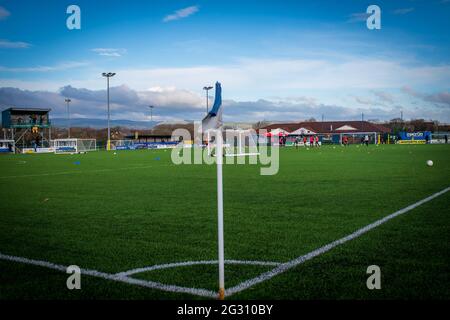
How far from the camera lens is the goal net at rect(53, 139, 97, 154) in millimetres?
47287

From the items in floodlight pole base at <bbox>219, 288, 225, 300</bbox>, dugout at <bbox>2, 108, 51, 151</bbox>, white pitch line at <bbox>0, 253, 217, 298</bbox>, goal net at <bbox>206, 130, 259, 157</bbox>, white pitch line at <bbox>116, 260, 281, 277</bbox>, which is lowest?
white pitch line at <bbox>0, 253, 217, 298</bbox>

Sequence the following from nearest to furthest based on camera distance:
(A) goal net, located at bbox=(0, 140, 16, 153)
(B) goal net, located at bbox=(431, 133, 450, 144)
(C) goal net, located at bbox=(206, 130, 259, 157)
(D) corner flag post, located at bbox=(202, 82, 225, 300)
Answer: (D) corner flag post, located at bbox=(202, 82, 225, 300) < (C) goal net, located at bbox=(206, 130, 259, 157) < (A) goal net, located at bbox=(0, 140, 16, 153) < (B) goal net, located at bbox=(431, 133, 450, 144)

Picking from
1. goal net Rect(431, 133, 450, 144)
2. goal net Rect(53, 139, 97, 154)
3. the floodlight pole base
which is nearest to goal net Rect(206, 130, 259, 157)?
the floodlight pole base

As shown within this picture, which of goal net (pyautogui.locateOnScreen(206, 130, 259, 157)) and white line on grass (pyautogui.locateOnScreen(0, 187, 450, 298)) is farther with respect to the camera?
goal net (pyautogui.locateOnScreen(206, 130, 259, 157))

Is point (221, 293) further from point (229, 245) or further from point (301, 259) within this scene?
point (229, 245)

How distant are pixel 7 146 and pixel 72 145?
10.9 meters

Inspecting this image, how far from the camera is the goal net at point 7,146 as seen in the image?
174ft

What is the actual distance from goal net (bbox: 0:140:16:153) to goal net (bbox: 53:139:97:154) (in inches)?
198

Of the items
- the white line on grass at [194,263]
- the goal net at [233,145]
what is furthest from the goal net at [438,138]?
the white line on grass at [194,263]

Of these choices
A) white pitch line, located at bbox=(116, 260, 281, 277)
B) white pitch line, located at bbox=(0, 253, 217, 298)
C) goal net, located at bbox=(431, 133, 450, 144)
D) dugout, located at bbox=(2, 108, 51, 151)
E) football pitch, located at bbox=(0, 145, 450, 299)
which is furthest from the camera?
goal net, located at bbox=(431, 133, 450, 144)

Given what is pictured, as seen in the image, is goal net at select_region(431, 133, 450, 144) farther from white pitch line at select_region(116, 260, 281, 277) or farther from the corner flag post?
the corner flag post

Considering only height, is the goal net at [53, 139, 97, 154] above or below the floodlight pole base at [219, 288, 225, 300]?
above

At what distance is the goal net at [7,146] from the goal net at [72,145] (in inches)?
198
